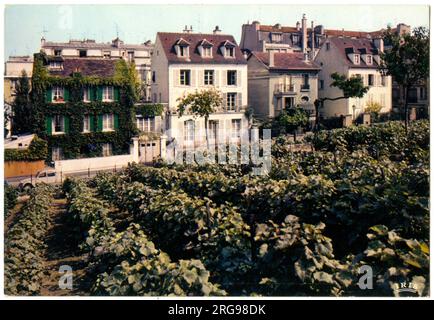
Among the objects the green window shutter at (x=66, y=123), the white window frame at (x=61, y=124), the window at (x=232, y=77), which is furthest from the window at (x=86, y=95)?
the window at (x=232, y=77)

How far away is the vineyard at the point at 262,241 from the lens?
5.73 m

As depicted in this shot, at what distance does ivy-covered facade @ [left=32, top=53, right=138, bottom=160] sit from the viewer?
23.7m

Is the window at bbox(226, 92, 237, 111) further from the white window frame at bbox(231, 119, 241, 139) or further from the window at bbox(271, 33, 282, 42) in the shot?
the window at bbox(271, 33, 282, 42)

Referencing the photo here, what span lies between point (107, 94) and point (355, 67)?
744 inches

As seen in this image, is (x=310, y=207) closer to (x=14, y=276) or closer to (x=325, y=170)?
(x=325, y=170)

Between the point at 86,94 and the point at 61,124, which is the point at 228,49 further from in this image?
the point at 61,124

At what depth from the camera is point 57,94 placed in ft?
83.3

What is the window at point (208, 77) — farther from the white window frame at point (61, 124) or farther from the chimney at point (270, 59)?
the white window frame at point (61, 124)

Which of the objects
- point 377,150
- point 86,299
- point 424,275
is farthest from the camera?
point 377,150

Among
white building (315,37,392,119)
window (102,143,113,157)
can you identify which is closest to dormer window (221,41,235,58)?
white building (315,37,392,119)

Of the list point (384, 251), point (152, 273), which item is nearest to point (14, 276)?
point (152, 273)

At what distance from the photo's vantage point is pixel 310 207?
7840 millimetres

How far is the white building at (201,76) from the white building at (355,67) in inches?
288

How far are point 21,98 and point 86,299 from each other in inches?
776
